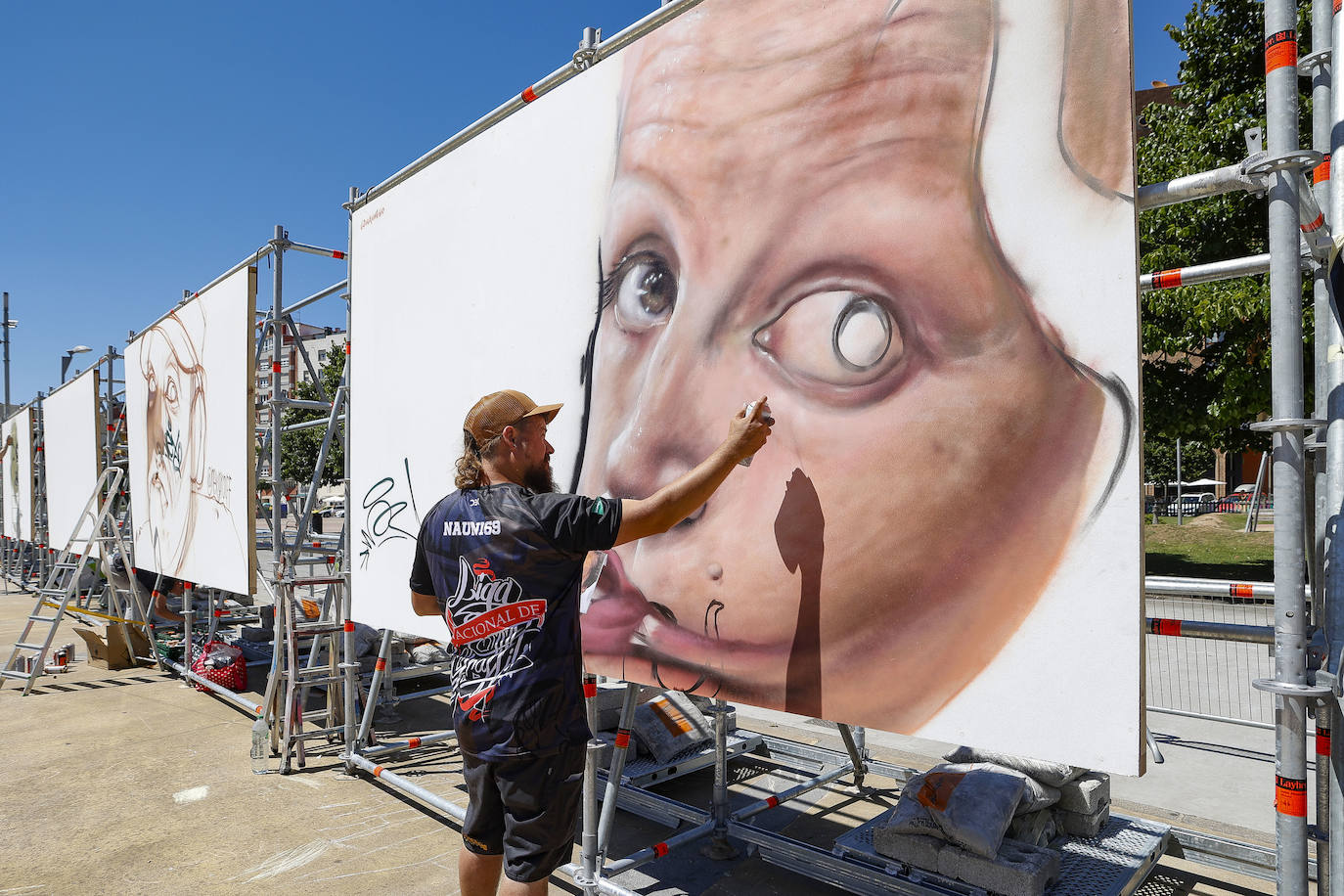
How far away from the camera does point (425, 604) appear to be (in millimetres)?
2998

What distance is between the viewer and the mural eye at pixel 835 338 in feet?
7.40

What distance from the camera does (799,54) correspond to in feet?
8.16

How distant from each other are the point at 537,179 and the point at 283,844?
3.75 meters

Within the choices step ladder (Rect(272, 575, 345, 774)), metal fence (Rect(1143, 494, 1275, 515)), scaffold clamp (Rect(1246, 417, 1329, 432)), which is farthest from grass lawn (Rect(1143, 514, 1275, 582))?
scaffold clamp (Rect(1246, 417, 1329, 432))

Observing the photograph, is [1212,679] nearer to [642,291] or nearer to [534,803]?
[642,291]

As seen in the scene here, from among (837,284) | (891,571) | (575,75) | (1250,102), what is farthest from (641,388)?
(1250,102)

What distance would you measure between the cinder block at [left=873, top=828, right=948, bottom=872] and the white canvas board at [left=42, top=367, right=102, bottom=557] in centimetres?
1047

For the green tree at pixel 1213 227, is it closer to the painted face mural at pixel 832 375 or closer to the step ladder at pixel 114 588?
the painted face mural at pixel 832 375

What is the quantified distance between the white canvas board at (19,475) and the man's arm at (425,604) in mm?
17312

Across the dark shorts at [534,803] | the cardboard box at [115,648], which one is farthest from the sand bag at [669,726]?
the cardboard box at [115,648]

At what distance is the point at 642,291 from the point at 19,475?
1992 cm

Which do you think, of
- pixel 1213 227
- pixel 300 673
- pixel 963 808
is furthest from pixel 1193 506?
pixel 300 673

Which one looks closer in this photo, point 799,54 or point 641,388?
point 799,54

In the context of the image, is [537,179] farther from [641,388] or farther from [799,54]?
[799,54]
